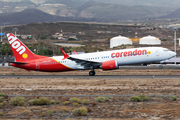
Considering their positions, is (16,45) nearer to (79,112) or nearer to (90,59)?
(90,59)

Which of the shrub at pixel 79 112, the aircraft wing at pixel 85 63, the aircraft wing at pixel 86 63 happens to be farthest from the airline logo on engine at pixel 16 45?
the shrub at pixel 79 112

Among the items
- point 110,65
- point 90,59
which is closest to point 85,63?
point 90,59

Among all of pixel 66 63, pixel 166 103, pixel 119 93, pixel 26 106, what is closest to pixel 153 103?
pixel 166 103

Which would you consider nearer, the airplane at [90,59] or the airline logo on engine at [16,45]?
the airplane at [90,59]

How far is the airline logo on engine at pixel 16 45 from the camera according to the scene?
44750 mm

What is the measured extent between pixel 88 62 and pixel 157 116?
2589 centimetres

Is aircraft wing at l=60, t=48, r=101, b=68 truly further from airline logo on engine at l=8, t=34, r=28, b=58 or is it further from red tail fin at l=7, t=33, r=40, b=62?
airline logo on engine at l=8, t=34, r=28, b=58

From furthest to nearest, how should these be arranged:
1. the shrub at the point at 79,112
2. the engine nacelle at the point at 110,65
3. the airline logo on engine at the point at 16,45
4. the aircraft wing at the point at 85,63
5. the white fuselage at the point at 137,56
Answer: the airline logo on engine at the point at 16,45
the aircraft wing at the point at 85,63
the white fuselage at the point at 137,56
the engine nacelle at the point at 110,65
the shrub at the point at 79,112

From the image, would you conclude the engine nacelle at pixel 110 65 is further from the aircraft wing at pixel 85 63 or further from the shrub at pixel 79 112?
the shrub at pixel 79 112

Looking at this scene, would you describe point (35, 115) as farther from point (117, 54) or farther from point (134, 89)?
point (117, 54)

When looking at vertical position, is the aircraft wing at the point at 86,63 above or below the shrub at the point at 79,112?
above

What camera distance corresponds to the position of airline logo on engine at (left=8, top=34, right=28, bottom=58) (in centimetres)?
4475

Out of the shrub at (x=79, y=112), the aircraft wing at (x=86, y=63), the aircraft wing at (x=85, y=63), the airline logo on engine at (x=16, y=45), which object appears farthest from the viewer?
the airline logo on engine at (x=16, y=45)

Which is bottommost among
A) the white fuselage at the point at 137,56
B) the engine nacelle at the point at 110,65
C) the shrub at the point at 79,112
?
the shrub at the point at 79,112
